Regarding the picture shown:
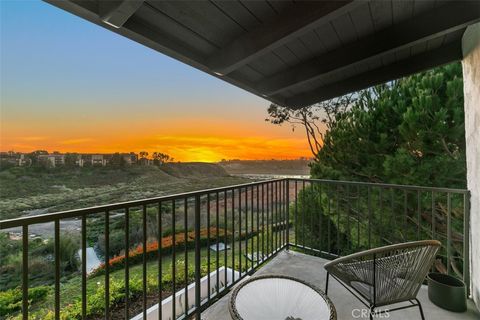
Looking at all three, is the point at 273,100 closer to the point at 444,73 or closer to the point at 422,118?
the point at 422,118

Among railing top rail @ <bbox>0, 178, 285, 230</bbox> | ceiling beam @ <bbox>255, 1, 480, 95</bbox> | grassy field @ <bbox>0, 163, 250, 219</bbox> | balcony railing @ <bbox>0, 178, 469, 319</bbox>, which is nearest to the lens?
railing top rail @ <bbox>0, 178, 285, 230</bbox>

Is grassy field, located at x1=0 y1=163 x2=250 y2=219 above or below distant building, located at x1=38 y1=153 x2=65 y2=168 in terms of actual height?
below

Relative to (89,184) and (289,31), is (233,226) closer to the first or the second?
(289,31)

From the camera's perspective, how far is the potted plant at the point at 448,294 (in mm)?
2174

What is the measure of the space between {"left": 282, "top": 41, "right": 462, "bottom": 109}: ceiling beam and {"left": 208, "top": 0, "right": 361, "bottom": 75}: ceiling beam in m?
1.82

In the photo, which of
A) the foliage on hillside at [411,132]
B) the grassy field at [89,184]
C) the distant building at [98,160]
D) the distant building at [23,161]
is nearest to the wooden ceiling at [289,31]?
the foliage on hillside at [411,132]

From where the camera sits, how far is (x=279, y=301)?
1690mm

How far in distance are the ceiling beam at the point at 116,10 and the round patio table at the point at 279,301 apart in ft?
6.40

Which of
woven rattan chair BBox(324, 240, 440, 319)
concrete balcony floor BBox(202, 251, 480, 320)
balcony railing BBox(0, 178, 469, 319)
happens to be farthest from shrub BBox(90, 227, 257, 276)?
woven rattan chair BBox(324, 240, 440, 319)

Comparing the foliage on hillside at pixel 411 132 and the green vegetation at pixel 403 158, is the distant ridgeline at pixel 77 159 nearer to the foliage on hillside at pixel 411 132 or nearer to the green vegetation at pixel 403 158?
the green vegetation at pixel 403 158

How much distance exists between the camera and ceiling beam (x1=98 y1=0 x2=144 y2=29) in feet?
4.52

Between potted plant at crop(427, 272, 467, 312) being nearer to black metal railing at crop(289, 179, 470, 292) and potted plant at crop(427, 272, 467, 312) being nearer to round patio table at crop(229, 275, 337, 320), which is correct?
black metal railing at crop(289, 179, 470, 292)

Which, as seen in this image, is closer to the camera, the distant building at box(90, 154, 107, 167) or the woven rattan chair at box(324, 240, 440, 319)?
the woven rattan chair at box(324, 240, 440, 319)

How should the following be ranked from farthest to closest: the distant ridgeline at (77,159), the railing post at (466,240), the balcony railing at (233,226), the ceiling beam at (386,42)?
the distant ridgeline at (77,159), the railing post at (466,240), the ceiling beam at (386,42), the balcony railing at (233,226)
